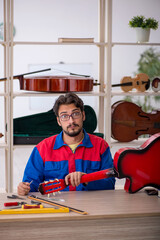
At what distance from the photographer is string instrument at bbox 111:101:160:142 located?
12.0 feet

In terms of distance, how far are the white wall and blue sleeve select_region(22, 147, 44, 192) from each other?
17.1 ft

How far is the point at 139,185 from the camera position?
6.53 feet

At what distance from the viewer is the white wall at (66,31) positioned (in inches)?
302

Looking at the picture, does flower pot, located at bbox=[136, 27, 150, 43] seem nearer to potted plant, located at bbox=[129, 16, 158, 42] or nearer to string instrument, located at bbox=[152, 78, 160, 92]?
potted plant, located at bbox=[129, 16, 158, 42]

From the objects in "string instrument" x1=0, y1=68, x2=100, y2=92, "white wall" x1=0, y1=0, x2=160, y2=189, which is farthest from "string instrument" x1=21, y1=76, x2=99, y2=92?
"white wall" x1=0, y1=0, x2=160, y2=189

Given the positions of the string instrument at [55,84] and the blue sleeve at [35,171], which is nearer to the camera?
the blue sleeve at [35,171]

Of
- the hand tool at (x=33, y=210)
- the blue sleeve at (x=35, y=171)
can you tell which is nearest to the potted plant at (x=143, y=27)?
the blue sleeve at (x=35, y=171)

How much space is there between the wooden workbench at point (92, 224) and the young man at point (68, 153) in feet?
1.52

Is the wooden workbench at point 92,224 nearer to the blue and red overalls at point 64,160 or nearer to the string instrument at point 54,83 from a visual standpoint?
the blue and red overalls at point 64,160

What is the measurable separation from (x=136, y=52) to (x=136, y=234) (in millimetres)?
6752

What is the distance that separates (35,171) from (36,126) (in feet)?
4.42

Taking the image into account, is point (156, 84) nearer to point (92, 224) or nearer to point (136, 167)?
point (136, 167)

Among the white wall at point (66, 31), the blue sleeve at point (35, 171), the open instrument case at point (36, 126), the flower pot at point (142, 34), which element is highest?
the white wall at point (66, 31)

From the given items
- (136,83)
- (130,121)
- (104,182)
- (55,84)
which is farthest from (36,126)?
(104,182)
